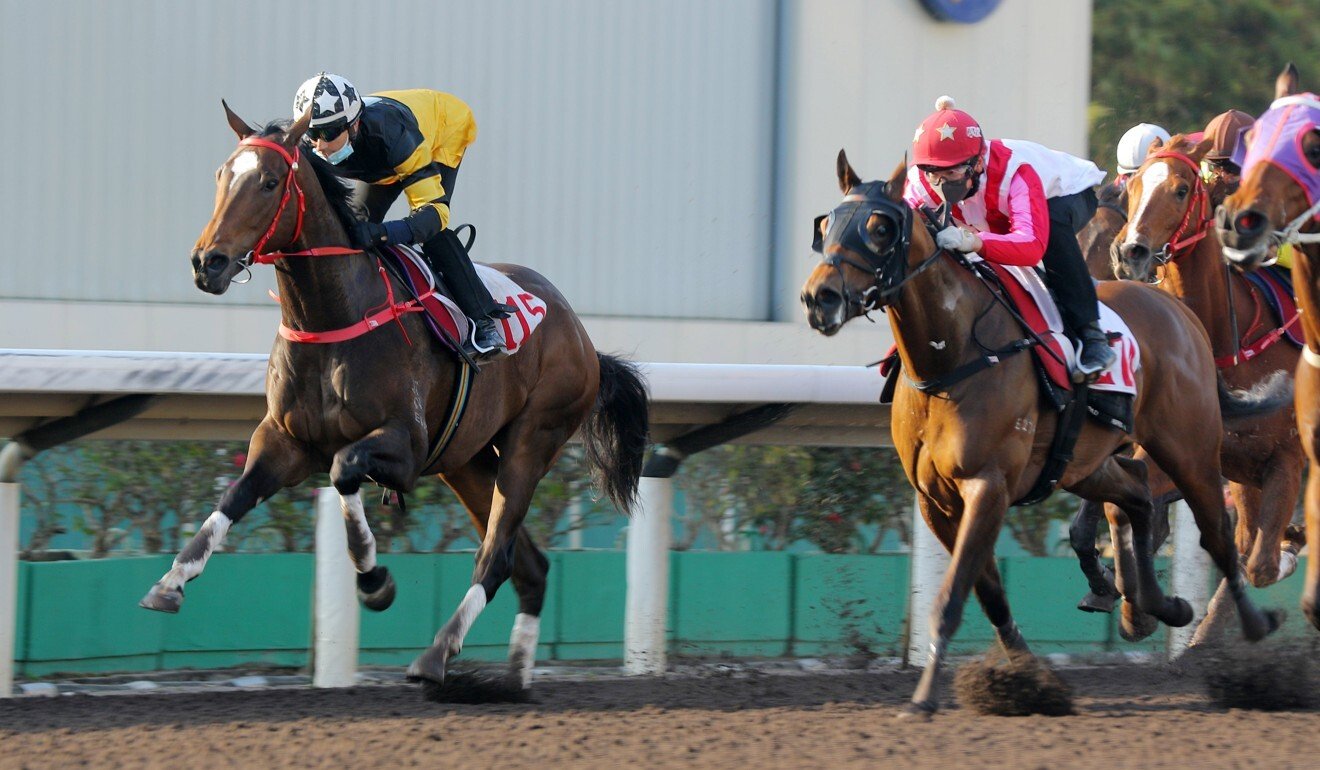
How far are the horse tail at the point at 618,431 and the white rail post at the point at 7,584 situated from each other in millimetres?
2018

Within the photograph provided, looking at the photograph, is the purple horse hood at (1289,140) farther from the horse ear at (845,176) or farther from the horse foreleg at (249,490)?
the horse foreleg at (249,490)

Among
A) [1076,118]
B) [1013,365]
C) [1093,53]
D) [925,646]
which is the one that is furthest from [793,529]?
[1093,53]

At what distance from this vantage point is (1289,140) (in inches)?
189

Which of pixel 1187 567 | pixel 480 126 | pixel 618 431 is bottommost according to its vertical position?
pixel 1187 567

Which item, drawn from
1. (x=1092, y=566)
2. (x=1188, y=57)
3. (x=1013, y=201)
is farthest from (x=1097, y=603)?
(x=1188, y=57)

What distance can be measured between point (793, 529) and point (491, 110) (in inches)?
113

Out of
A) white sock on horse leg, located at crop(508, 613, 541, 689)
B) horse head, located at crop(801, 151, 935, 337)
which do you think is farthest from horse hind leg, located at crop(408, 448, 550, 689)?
horse head, located at crop(801, 151, 935, 337)

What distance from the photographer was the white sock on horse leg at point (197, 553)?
4991mm

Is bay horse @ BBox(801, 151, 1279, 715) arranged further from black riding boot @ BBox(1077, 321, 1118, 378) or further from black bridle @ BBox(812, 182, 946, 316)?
black riding boot @ BBox(1077, 321, 1118, 378)

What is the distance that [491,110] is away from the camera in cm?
909

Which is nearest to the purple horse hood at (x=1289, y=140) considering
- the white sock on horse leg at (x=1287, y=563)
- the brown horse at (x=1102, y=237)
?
the white sock on horse leg at (x=1287, y=563)

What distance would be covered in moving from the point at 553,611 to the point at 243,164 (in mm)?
2605

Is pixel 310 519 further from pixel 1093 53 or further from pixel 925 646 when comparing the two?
pixel 1093 53

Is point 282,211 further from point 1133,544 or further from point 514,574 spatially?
point 1133,544
